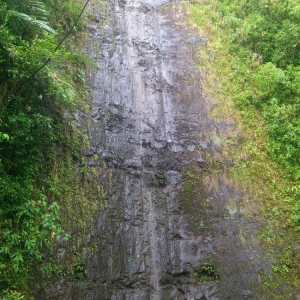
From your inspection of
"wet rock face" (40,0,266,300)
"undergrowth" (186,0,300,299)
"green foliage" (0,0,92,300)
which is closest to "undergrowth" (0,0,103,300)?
"green foliage" (0,0,92,300)

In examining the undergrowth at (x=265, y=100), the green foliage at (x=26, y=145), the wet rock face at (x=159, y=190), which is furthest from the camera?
the undergrowth at (x=265, y=100)

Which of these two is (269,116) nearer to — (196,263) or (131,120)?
(131,120)

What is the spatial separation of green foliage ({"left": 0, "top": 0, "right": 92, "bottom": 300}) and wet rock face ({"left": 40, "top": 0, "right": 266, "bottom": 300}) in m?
0.82

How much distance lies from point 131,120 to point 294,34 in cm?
503

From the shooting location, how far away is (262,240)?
6414 millimetres

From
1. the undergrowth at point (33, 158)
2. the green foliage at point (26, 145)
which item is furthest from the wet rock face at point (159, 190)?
the green foliage at point (26, 145)

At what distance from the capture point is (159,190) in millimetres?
6953

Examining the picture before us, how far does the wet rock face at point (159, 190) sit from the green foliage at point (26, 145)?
0.82 m

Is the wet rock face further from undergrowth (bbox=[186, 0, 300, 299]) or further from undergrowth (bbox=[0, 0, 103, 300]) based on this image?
undergrowth (bbox=[0, 0, 103, 300])

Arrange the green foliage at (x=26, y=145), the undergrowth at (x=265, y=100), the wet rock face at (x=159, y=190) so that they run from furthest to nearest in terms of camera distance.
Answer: the undergrowth at (x=265, y=100)
the wet rock face at (x=159, y=190)
the green foliage at (x=26, y=145)

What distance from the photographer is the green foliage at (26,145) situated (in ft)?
15.4

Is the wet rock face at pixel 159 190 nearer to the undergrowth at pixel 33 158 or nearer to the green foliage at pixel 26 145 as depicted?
the undergrowth at pixel 33 158

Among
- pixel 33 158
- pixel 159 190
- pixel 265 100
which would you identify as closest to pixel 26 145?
pixel 33 158

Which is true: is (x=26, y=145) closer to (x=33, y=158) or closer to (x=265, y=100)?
(x=33, y=158)
